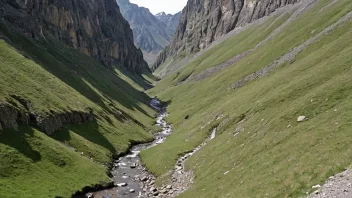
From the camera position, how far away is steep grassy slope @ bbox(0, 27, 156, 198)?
1751 inches

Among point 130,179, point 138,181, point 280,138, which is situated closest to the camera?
point 280,138

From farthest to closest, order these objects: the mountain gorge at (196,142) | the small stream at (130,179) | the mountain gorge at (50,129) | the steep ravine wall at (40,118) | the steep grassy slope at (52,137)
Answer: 1. the steep ravine wall at (40,118)
2. the small stream at (130,179)
3. the mountain gorge at (50,129)
4. the steep grassy slope at (52,137)
5. the mountain gorge at (196,142)

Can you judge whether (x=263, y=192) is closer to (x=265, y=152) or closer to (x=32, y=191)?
(x=265, y=152)

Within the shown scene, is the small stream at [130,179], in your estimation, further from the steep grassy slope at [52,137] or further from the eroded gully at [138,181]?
the steep grassy slope at [52,137]

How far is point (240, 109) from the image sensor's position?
2717 inches

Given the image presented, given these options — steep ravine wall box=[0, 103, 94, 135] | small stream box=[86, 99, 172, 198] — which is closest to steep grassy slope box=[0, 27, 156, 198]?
steep ravine wall box=[0, 103, 94, 135]

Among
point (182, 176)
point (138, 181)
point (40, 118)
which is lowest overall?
point (182, 176)

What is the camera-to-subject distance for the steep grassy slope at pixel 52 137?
44.5m

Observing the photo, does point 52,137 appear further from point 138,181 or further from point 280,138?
point 280,138

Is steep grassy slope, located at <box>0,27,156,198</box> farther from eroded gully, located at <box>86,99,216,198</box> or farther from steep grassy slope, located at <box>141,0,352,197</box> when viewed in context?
steep grassy slope, located at <box>141,0,352,197</box>

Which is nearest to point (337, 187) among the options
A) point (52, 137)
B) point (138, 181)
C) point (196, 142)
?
point (138, 181)

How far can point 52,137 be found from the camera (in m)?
60.0

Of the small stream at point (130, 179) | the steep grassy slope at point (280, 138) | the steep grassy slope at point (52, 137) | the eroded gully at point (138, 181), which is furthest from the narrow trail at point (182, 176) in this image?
the steep grassy slope at point (52, 137)

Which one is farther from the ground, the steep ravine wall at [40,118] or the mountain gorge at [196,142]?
the steep ravine wall at [40,118]
